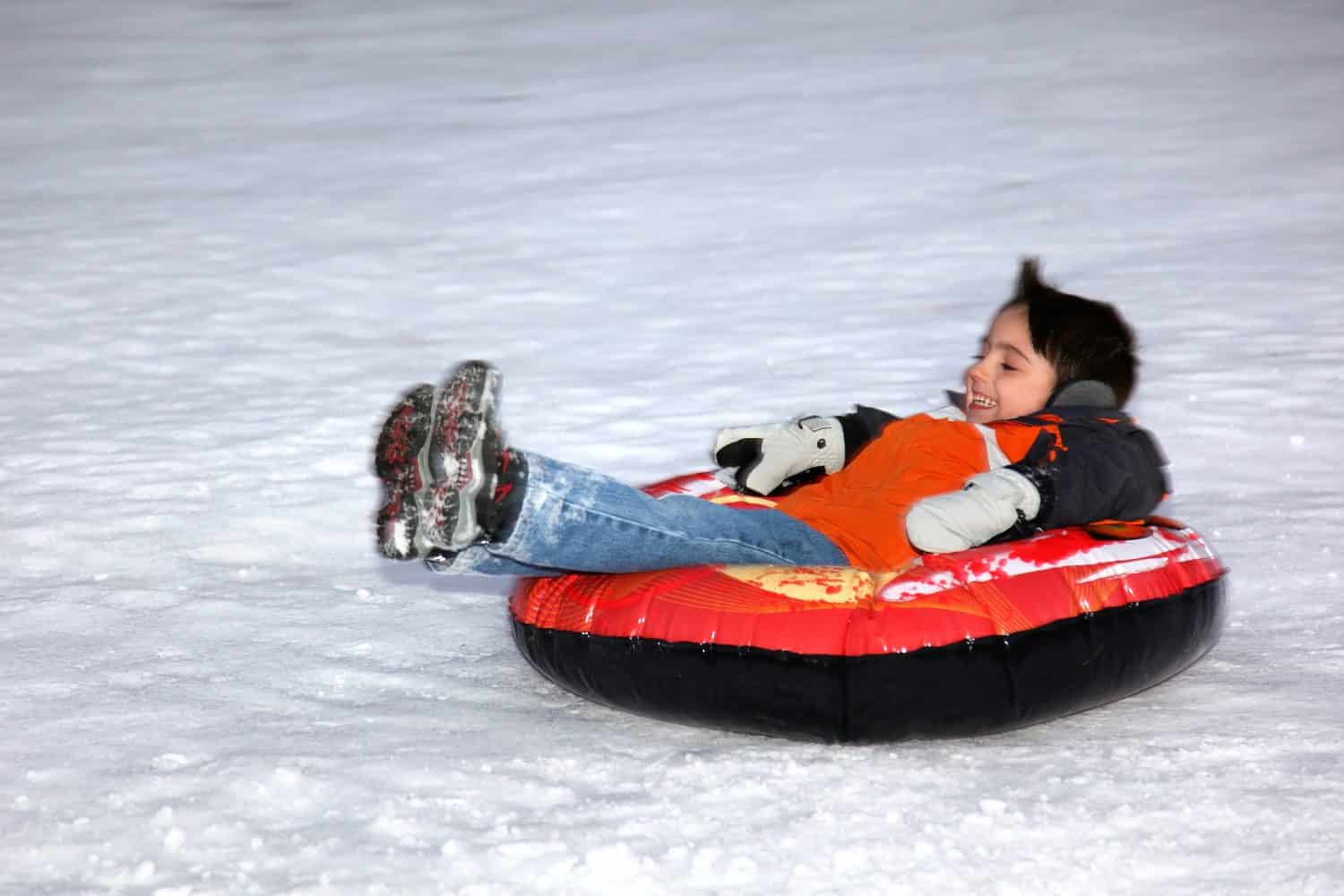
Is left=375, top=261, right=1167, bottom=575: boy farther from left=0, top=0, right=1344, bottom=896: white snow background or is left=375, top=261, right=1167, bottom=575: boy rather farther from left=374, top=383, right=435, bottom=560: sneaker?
left=0, top=0, right=1344, bottom=896: white snow background

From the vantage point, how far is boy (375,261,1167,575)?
256cm

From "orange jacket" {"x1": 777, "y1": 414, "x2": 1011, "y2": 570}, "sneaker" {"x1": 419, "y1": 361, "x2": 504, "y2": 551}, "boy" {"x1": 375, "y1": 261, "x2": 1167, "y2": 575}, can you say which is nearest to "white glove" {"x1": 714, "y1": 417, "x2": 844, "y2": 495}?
"boy" {"x1": 375, "y1": 261, "x2": 1167, "y2": 575}

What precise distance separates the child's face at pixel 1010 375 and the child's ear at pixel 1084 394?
52 mm

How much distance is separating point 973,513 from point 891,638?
274 millimetres

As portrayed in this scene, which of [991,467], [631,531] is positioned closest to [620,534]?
[631,531]

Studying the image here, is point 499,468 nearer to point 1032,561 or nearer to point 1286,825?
point 1032,561

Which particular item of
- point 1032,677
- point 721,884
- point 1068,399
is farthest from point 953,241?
point 721,884

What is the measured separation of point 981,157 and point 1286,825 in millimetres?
6290

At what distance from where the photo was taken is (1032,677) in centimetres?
265

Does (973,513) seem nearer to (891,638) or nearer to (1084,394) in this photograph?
(891,638)

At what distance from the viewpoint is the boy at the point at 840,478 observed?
2561 mm

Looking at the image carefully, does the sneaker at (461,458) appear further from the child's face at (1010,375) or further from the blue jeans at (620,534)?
the child's face at (1010,375)

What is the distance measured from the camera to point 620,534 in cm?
272

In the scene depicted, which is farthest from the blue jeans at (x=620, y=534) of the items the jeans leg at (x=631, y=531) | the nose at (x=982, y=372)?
the nose at (x=982, y=372)
